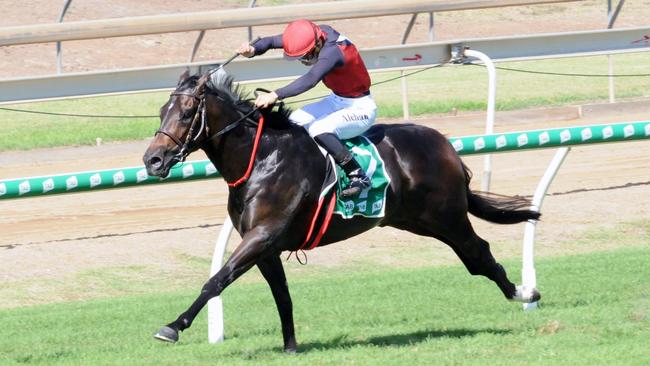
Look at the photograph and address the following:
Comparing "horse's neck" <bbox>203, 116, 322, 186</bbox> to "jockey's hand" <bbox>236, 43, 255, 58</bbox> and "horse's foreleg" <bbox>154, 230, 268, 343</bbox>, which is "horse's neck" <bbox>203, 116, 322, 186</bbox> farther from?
"jockey's hand" <bbox>236, 43, 255, 58</bbox>

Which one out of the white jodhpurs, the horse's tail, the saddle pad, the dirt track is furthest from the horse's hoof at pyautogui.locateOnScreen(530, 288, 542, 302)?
the dirt track

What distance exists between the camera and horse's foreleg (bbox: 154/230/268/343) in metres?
6.91

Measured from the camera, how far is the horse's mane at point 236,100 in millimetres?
7418

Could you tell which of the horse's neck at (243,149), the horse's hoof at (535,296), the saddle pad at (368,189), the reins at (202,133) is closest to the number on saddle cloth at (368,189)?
→ the saddle pad at (368,189)

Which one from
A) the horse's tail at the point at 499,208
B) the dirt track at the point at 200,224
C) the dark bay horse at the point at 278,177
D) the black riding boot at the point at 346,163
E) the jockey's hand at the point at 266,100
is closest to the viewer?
the dark bay horse at the point at 278,177

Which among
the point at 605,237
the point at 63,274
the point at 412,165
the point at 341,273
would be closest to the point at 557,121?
the point at 605,237

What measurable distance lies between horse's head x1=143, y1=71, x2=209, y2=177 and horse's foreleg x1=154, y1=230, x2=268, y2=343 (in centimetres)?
60

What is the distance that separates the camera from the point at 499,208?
8.66 meters

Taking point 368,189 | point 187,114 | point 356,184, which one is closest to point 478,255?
point 368,189

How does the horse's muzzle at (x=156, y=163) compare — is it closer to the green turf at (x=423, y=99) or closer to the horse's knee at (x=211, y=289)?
the horse's knee at (x=211, y=289)

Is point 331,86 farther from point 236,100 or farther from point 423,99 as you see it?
point 423,99

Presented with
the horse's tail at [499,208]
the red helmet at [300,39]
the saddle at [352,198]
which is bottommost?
the horse's tail at [499,208]

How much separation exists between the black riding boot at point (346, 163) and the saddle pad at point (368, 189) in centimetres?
5

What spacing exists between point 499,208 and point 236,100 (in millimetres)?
2157
